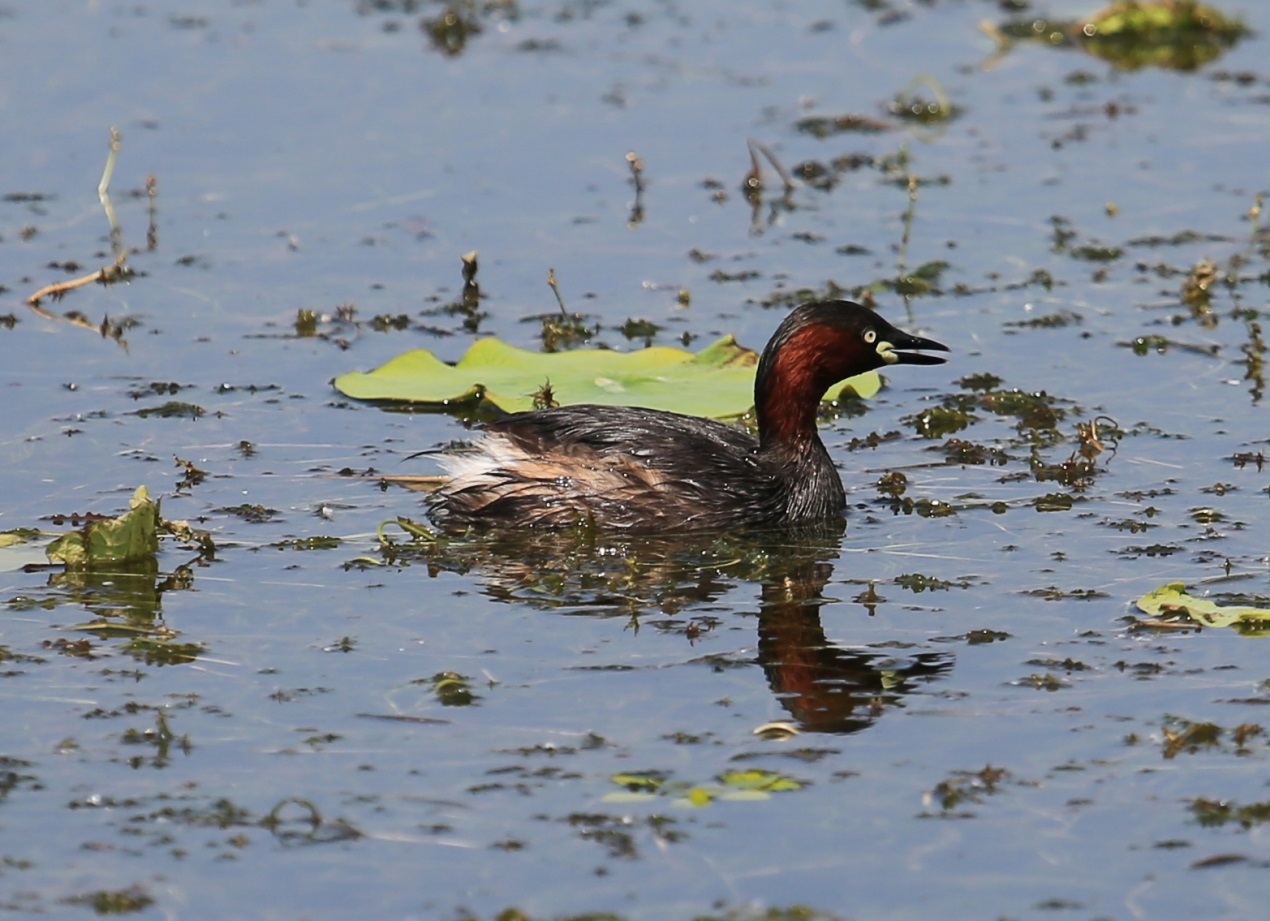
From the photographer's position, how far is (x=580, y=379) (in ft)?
35.2

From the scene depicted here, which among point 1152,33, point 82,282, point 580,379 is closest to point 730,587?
point 580,379

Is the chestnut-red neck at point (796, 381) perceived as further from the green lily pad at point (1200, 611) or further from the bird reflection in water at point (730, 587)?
the green lily pad at point (1200, 611)

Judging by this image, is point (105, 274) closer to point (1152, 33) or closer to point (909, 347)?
point (909, 347)

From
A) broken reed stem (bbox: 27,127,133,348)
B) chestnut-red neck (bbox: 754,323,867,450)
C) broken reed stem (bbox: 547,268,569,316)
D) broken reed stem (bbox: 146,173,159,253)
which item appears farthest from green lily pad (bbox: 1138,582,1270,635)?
broken reed stem (bbox: 146,173,159,253)

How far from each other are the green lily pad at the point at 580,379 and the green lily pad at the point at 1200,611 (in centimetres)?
291

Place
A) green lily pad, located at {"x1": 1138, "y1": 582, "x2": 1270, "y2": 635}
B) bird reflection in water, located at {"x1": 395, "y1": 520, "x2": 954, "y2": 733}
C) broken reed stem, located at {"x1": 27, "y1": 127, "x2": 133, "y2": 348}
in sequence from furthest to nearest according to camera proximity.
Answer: broken reed stem, located at {"x1": 27, "y1": 127, "x2": 133, "y2": 348} → green lily pad, located at {"x1": 1138, "y1": 582, "x2": 1270, "y2": 635} → bird reflection in water, located at {"x1": 395, "y1": 520, "x2": 954, "y2": 733}

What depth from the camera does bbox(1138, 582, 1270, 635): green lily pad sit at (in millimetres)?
7910

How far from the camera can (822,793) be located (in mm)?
6629

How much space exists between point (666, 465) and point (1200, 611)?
2363 mm

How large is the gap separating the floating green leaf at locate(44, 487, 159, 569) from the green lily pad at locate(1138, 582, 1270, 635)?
12.2ft

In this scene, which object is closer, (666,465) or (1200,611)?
(1200,611)

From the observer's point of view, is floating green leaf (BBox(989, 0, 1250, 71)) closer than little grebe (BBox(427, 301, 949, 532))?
No

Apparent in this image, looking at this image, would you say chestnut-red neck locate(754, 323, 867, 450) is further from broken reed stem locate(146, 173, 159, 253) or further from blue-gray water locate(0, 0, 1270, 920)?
broken reed stem locate(146, 173, 159, 253)

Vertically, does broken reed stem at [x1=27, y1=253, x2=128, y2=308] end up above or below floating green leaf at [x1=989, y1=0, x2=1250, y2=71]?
below
